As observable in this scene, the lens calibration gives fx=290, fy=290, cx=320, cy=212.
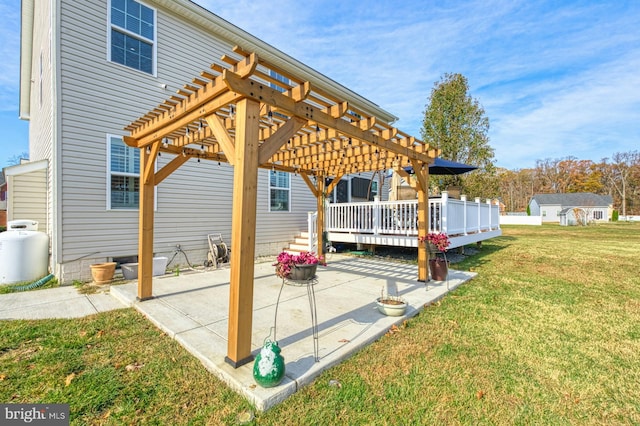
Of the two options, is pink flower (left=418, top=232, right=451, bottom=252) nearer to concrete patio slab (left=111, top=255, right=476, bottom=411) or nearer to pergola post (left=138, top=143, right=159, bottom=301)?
concrete patio slab (left=111, top=255, right=476, bottom=411)

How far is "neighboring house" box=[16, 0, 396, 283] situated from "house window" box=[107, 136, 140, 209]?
0.02 m

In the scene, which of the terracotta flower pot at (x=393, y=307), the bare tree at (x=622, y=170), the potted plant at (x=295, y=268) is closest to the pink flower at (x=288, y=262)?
the potted plant at (x=295, y=268)

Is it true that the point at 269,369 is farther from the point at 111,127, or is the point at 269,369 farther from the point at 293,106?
the point at 111,127

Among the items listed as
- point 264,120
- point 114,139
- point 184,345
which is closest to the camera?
point 184,345

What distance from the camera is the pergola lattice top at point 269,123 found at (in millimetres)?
2604

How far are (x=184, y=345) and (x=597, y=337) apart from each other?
455 cm

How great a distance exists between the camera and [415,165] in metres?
5.36

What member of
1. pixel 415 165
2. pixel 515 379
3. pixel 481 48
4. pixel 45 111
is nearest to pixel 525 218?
pixel 481 48

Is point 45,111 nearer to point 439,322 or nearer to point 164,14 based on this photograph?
point 164,14

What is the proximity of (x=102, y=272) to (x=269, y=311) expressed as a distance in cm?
370

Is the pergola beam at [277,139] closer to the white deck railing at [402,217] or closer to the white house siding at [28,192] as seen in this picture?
the white deck railing at [402,217]

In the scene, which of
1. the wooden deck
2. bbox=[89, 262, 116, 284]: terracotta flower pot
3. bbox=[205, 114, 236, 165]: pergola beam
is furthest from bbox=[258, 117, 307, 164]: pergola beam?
the wooden deck

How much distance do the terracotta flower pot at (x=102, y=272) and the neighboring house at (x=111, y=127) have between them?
0.33 m

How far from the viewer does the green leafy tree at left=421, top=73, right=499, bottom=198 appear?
11.9 meters
